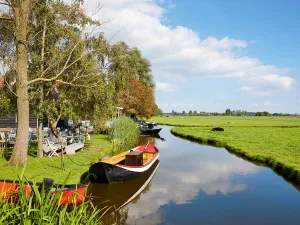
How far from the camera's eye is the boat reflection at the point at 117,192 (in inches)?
445

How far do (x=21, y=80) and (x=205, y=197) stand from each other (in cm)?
1042

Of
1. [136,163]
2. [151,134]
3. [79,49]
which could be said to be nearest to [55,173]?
[136,163]

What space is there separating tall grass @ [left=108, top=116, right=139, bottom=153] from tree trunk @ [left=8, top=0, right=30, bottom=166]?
1172 centimetres

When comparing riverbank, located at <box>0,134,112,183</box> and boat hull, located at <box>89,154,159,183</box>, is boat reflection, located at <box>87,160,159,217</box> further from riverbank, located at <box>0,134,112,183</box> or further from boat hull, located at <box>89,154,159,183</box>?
riverbank, located at <box>0,134,112,183</box>

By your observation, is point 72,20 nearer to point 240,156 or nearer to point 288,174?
point 288,174

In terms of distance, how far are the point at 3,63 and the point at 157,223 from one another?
430 inches

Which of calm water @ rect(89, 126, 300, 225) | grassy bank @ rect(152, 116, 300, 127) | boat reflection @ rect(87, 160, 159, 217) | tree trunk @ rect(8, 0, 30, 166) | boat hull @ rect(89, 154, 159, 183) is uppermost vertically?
tree trunk @ rect(8, 0, 30, 166)

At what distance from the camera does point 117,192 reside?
12.7 m

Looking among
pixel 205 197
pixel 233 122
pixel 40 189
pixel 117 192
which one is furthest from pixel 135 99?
pixel 233 122

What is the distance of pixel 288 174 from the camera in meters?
16.3

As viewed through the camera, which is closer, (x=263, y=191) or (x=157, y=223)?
(x=157, y=223)

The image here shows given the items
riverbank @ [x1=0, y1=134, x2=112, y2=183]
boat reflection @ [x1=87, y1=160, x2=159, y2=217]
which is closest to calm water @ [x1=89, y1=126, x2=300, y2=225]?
boat reflection @ [x1=87, y1=160, x2=159, y2=217]

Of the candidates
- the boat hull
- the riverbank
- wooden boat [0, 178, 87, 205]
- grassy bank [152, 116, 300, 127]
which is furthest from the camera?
grassy bank [152, 116, 300, 127]

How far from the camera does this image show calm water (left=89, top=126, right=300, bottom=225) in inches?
398
